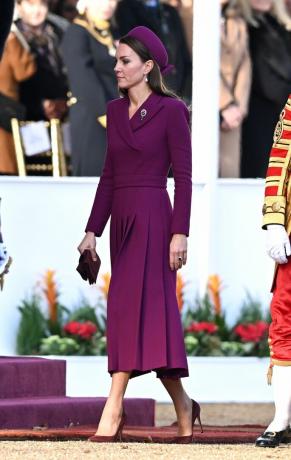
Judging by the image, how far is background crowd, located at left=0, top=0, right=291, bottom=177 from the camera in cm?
1491

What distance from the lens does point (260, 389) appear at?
13.9m

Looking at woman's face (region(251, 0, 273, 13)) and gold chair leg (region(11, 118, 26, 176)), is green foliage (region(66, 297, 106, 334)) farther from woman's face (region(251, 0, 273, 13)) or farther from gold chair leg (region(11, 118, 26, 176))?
woman's face (region(251, 0, 273, 13))

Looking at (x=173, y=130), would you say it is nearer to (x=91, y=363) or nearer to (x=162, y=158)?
(x=162, y=158)

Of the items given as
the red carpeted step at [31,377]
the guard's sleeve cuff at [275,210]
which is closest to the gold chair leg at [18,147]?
the red carpeted step at [31,377]

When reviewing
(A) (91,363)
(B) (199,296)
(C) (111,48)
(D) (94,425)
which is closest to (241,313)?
(B) (199,296)

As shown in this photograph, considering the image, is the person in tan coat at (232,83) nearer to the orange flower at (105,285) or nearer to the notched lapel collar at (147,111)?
the orange flower at (105,285)

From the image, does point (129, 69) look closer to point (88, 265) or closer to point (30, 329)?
point (88, 265)

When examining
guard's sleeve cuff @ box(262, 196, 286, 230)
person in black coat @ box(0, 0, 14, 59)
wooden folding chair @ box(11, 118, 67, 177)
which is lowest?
guard's sleeve cuff @ box(262, 196, 286, 230)

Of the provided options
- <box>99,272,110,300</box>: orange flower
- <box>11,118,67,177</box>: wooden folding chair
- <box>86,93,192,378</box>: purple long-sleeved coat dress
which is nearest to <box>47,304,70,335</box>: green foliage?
<box>99,272,110,300</box>: orange flower

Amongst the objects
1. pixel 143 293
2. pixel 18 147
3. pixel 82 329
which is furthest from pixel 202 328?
pixel 143 293

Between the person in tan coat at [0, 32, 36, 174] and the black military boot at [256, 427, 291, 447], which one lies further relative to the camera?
the person in tan coat at [0, 32, 36, 174]

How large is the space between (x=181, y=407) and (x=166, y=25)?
6.51m

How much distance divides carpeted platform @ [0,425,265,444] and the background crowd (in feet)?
18.0

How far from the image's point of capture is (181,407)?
29.3ft
